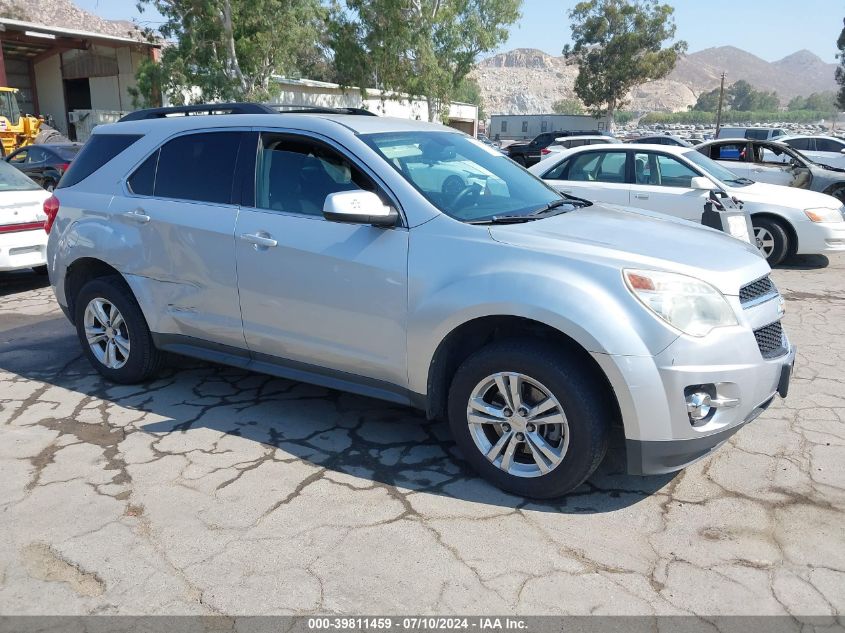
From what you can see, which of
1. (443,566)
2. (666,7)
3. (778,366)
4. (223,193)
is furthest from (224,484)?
(666,7)

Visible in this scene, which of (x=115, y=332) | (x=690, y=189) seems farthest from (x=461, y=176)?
(x=690, y=189)

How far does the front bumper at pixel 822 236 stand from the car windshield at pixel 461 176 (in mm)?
5844

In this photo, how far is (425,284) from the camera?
3.45m

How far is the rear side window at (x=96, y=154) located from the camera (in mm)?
Answer: 4840

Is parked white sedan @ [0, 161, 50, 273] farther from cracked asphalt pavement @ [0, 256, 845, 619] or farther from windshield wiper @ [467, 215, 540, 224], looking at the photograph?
windshield wiper @ [467, 215, 540, 224]

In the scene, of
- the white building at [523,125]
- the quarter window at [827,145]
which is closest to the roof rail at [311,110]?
the quarter window at [827,145]

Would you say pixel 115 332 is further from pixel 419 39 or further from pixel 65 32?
pixel 65 32

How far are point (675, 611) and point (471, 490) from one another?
Answer: 1164 mm

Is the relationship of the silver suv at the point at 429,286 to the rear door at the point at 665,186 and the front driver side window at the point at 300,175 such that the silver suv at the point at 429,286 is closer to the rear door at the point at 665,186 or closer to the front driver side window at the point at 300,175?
the front driver side window at the point at 300,175

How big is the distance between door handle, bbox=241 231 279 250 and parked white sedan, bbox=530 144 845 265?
5567 mm

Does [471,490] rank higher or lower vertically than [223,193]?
lower

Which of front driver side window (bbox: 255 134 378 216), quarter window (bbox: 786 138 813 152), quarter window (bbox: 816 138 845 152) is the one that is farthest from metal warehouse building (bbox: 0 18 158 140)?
front driver side window (bbox: 255 134 378 216)

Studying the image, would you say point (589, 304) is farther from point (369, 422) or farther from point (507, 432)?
point (369, 422)

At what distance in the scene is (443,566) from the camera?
115 inches
